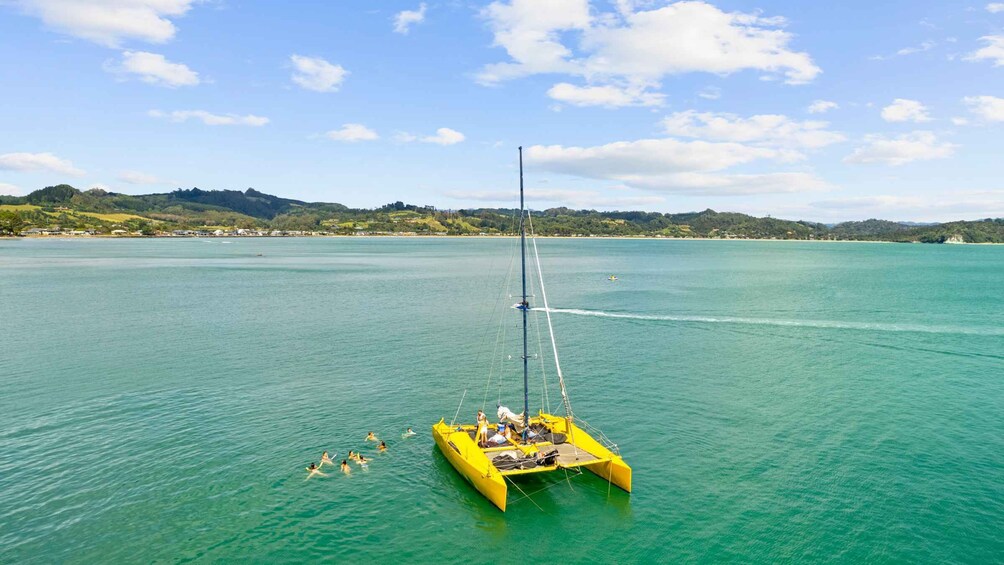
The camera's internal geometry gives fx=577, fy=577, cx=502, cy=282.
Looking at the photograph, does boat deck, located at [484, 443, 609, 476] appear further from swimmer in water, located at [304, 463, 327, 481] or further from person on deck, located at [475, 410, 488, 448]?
swimmer in water, located at [304, 463, 327, 481]

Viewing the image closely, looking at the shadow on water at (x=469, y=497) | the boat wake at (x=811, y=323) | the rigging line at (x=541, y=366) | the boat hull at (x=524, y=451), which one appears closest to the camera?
the shadow on water at (x=469, y=497)

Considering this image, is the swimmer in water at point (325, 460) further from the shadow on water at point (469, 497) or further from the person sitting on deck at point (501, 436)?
the person sitting on deck at point (501, 436)

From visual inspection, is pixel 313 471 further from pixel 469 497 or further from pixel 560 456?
pixel 560 456

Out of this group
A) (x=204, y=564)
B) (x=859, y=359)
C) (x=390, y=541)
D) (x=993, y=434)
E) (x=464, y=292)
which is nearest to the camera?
(x=204, y=564)

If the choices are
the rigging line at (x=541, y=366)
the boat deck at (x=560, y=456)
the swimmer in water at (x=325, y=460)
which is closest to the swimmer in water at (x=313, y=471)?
the swimmer in water at (x=325, y=460)

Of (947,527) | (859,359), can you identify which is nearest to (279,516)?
(947,527)

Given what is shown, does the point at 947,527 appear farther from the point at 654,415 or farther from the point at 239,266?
the point at 239,266

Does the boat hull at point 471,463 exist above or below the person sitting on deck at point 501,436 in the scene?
below
